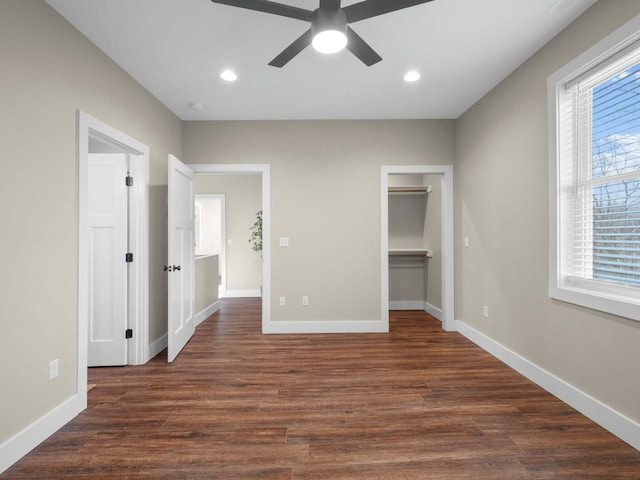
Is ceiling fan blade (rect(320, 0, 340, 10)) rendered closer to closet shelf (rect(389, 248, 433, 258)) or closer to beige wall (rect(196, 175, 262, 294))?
closet shelf (rect(389, 248, 433, 258))

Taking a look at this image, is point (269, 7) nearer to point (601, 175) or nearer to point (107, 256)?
point (601, 175)

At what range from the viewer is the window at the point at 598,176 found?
1.95 metres

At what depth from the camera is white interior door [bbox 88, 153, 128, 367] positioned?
3.08m

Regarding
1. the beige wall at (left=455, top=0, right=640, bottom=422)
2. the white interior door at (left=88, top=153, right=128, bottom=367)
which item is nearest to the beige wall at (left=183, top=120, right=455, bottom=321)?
the beige wall at (left=455, top=0, right=640, bottom=422)

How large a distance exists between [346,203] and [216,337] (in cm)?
227

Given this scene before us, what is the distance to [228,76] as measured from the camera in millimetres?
2998

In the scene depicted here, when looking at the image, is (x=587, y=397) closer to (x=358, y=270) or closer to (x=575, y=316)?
(x=575, y=316)

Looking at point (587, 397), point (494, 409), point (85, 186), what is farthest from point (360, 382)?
point (85, 186)

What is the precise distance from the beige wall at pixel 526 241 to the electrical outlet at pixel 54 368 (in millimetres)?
3405

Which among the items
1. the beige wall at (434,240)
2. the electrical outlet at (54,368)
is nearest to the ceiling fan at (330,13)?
the electrical outlet at (54,368)

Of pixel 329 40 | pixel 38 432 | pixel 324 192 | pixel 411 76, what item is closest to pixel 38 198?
pixel 38 432

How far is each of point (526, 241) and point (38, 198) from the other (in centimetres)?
351

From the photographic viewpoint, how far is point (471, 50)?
262 centimetres

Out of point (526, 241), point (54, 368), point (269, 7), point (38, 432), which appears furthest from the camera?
point (526, 241)
